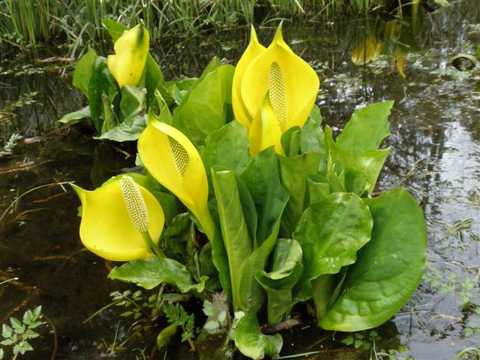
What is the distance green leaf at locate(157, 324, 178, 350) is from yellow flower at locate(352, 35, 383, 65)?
8.96 ft

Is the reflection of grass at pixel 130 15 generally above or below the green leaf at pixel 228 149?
below

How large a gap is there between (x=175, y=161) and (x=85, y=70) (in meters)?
1.65

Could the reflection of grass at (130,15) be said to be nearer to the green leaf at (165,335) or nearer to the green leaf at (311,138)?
the green leaf at (311,138)

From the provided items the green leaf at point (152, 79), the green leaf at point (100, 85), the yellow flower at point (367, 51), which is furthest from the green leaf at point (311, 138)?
the yellow flower at point (367, 51)

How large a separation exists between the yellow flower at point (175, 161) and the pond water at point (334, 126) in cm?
43

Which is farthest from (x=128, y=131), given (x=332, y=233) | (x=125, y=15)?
(x=125, y=15)

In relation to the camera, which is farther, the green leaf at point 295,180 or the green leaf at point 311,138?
Answer: the green leaf at point 311,138

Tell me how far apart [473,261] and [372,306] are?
490 mm

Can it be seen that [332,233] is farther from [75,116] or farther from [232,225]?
[75,116]

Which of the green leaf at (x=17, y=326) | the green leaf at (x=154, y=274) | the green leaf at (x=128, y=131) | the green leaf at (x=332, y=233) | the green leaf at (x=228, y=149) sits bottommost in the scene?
the green leaf at (x=128, y=131)

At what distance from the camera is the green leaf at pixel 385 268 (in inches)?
54.5

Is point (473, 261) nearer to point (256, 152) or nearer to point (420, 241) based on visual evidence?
point (420, 241)

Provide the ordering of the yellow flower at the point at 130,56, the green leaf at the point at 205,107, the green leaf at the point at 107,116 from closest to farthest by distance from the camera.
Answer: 1. the green leaf at the point at 205,107
2. the yellow flower at the point at 130,56
3. the green leaf at the point at 107,116

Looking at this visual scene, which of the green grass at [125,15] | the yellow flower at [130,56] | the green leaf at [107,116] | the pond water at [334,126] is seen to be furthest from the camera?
the green grass at [125,15]
